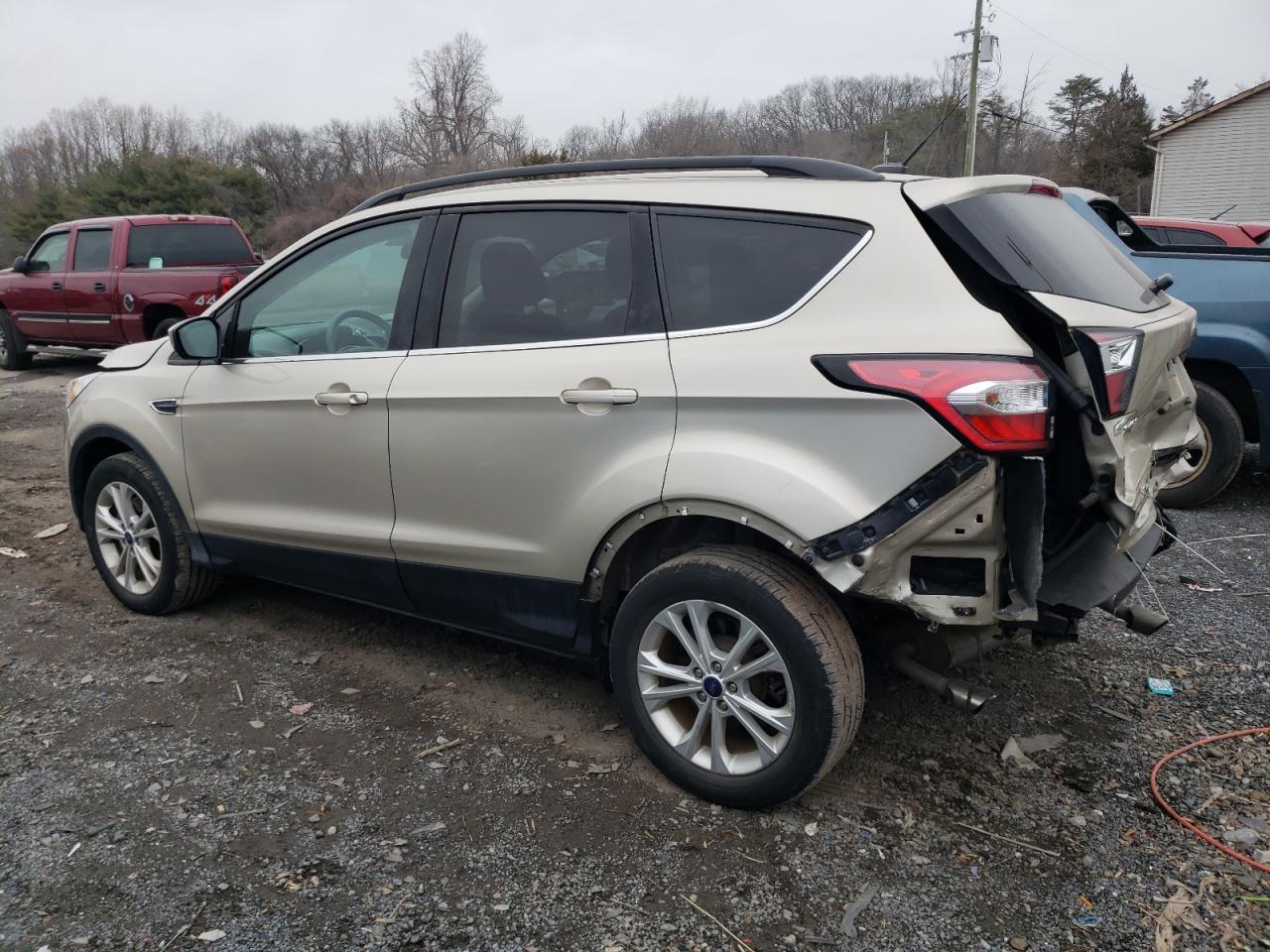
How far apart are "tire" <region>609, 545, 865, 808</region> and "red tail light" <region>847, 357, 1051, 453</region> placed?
0.63m

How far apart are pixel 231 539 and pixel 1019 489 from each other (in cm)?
310

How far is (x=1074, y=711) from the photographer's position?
3447mm

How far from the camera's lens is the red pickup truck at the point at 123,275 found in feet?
36.2

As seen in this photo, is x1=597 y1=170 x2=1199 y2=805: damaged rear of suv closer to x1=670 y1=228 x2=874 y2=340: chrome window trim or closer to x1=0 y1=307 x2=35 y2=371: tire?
x1=670 y1=228 x2=874 y2=340: chrome window trim

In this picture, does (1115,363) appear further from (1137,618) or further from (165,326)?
(165,326)

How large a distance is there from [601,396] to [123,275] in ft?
33.7

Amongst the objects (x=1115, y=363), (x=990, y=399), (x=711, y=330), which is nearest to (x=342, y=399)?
(x=711, y=330)

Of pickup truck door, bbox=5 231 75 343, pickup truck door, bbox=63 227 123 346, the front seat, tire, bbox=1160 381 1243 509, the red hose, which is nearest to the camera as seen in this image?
the red hose

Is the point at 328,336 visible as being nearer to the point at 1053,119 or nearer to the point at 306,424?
the point at 306,424

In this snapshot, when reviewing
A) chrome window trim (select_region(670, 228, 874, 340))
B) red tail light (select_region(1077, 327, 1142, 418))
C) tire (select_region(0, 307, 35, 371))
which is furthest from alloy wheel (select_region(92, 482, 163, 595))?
tire (select_region(0, 307, 35, 371))

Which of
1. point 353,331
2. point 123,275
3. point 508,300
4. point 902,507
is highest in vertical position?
point 123,275

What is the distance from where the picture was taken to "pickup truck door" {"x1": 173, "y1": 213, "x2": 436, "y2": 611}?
348cm

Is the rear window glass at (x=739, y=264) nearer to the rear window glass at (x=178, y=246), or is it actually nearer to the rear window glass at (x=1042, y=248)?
the rear window glass at (x=1042, y=248)

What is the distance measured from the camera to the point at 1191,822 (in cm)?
279
